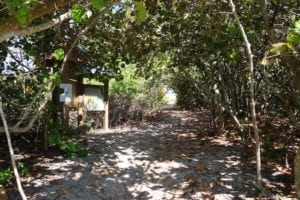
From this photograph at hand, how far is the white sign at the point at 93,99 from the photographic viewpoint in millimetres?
11641

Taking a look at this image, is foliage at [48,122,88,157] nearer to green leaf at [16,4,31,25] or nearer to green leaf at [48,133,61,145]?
green leaf at [48,133,61,145]

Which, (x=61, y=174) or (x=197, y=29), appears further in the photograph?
(x=197, y=29)

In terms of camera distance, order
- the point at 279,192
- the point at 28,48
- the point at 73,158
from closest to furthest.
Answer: the point at 279,192 < the point at 28,48 < the point at 73,158

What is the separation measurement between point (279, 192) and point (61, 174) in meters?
3.71

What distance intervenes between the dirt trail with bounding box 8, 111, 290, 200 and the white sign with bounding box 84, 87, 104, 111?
2591mm

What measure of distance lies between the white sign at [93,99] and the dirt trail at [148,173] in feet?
8.50

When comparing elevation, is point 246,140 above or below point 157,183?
above

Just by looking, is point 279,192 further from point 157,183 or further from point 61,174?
point 61,174

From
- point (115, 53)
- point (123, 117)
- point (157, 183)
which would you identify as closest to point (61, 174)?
point (157, 183)

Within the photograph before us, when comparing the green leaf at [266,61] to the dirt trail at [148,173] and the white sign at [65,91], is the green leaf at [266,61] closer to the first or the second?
the dirt trail at [148,173]

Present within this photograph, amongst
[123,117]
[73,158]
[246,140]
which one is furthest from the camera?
[123,117]

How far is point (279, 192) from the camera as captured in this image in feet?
19.5

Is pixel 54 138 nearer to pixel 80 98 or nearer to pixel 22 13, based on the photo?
pixel 80 98

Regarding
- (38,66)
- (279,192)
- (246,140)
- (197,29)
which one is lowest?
(279,192)
